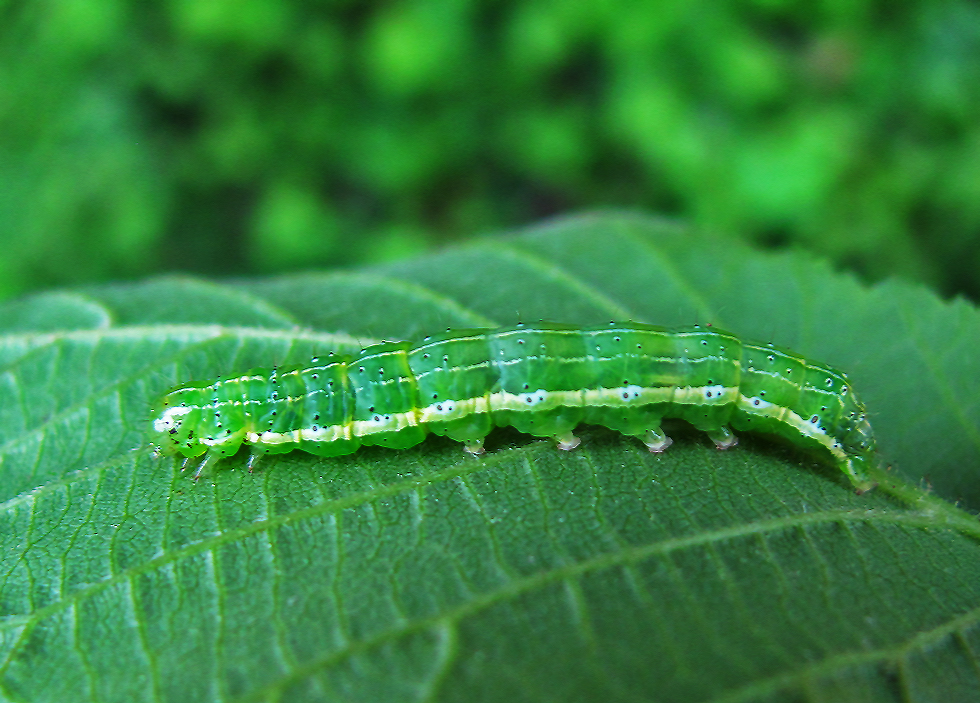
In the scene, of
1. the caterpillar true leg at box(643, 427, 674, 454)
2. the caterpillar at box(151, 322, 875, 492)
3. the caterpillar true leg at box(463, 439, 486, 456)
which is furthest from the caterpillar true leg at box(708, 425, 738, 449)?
the caterpillar true leg at box(463, 439, 486, 456)

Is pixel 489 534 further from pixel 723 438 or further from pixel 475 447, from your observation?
pixel 723 438

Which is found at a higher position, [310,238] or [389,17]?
[389,17]

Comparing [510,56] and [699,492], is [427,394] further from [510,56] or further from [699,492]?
[510,56]

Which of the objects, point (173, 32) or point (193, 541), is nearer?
point (193, 541)

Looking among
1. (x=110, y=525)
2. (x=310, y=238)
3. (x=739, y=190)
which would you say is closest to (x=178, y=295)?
(x=110, y=525)

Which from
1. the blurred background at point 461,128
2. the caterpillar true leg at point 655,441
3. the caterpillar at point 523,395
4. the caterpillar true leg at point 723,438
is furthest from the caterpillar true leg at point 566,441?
the blurred background at point 461,128

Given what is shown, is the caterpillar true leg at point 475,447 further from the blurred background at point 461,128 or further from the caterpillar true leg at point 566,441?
the blurred background at point 461,128
